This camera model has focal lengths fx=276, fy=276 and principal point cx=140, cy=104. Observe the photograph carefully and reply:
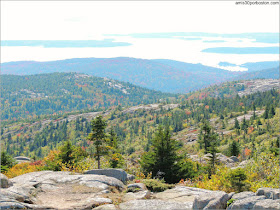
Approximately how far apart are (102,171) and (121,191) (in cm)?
457

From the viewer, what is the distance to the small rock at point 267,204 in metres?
16.0

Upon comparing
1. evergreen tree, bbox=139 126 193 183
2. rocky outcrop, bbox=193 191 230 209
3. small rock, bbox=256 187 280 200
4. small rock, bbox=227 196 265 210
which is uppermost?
small rock, bbox=256 187 280 200

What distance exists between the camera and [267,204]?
16406 mm

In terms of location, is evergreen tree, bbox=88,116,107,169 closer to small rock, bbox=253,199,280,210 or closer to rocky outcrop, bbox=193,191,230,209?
rocky outcrop, bbox=193,191,230,209

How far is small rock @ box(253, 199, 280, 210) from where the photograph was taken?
1600cm

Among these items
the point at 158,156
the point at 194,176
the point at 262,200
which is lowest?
the point at 194,176

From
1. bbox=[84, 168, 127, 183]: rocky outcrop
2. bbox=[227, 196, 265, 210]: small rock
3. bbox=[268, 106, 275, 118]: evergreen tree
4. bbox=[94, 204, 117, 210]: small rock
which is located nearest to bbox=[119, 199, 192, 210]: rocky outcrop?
bbox=[94, 204, 117, 210]: small rock

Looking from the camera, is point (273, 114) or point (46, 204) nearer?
point (46, 204)

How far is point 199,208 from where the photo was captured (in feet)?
62.4

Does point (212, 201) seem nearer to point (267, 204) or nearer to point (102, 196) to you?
point (267, 204)

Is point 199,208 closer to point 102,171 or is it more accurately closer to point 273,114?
point 102,171

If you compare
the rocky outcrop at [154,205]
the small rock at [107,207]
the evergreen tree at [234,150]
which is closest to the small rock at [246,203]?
the rocky outcrop at [154,205]

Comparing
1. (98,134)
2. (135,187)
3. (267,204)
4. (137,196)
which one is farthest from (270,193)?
(98,134)

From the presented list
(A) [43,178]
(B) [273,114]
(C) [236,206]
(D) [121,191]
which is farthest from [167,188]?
(B) [273,114]
